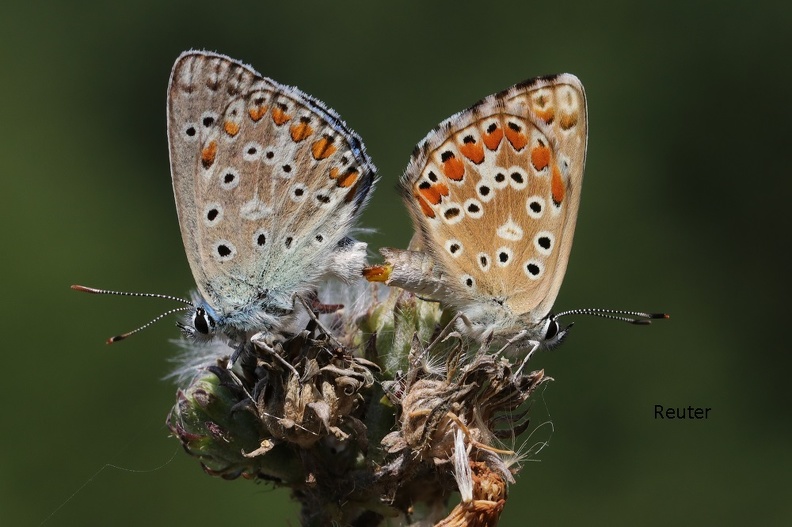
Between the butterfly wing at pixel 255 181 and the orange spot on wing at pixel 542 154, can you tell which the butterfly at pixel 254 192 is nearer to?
the butterfly wing at pixel 255 181

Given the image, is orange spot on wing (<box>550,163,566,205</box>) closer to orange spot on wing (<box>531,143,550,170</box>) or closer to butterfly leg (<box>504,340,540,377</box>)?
orange spot on wing (<box>531,143,550,170</box>)

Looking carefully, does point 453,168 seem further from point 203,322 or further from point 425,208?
point 203,322

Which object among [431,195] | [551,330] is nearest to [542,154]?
[431,195]

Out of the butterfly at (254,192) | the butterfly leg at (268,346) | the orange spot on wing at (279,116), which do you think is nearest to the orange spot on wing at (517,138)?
the butterfly at (254,192)

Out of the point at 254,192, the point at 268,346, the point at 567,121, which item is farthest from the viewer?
the point at 567,121

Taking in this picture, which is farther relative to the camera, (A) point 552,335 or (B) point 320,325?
(A) point 552,335

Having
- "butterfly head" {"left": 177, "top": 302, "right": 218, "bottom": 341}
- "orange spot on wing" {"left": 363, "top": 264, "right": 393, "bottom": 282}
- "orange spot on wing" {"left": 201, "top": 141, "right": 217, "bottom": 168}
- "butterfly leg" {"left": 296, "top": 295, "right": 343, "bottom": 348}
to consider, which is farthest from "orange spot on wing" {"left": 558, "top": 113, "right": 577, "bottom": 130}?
"butterfly head" {"left": 177, "top": 302, "right": 218, "bottom": 341}

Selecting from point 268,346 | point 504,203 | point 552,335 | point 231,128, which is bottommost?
point 552,335
